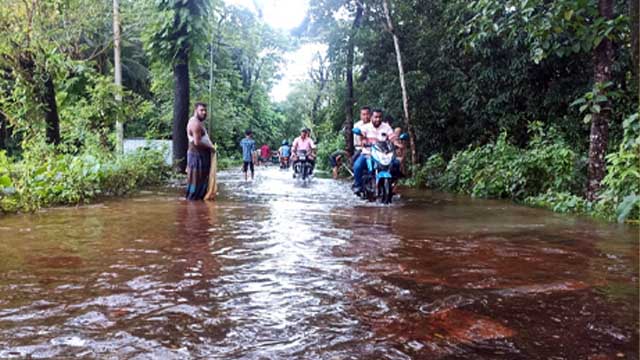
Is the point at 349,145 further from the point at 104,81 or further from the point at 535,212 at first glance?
the point at 535,212

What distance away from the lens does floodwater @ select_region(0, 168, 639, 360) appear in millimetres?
2443

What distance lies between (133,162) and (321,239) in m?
8.51

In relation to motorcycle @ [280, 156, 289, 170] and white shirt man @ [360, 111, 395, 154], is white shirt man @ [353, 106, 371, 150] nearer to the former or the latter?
white shirt man @ [360, 111, 395, 154]

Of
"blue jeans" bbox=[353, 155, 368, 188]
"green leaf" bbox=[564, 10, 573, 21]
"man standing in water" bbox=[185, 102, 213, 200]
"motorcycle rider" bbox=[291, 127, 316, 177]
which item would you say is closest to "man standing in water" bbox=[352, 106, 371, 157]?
"blue jeans" bbox=[353, 155, 368, 188]

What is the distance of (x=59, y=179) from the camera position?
28.5 feet

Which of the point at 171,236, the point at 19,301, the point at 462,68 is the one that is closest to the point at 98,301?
the point at 19,301

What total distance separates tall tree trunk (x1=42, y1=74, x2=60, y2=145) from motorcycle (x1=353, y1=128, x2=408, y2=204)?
7506 mm

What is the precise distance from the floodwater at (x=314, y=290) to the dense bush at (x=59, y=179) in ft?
3.54

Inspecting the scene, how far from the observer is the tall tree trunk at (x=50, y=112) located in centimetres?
1277

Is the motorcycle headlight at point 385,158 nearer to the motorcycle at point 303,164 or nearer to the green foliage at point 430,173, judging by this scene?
the green foliage at point 430,173

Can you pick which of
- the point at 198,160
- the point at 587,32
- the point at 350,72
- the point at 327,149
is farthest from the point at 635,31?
the point at 327,149

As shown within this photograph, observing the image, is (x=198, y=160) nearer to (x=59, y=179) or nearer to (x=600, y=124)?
(x=59, y=179)

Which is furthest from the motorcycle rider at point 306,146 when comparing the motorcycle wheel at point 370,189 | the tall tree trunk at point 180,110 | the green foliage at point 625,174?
the green foliage at point 625,174

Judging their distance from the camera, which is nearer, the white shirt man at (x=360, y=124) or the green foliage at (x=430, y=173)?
the white shirt man at (x=360, y=124)
